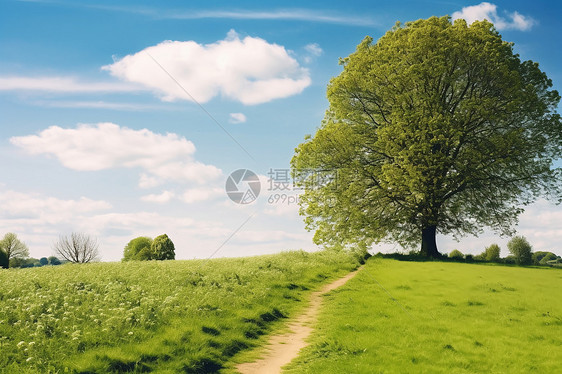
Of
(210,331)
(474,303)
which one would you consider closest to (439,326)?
(474,303)

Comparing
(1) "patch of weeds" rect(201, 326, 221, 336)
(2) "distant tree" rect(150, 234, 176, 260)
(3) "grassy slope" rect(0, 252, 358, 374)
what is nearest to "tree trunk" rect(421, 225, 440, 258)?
(3) "grassy slope" rect(0, 252, 358, 374)

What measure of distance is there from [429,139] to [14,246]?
68189mm

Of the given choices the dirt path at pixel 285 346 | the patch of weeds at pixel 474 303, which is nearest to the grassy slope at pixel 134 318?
the dirt path at pixel 285 346

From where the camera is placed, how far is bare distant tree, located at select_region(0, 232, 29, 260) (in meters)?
65.7

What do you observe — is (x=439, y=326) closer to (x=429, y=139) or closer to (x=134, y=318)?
(x=134, y=318)

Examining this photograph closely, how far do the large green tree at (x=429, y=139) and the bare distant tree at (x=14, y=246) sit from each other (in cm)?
5550

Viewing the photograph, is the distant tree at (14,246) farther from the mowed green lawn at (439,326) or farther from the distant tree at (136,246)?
the mowed green lawn at (439,326)

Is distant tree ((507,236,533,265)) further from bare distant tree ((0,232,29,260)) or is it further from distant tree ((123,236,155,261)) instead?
bare distant tree ((0,232,29,260))

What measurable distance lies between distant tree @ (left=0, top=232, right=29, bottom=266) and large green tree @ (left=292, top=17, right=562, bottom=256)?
55521 mm

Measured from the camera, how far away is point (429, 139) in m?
33.3

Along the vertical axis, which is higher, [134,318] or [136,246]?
[136,246]

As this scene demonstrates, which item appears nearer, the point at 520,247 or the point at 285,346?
the point at 285,346

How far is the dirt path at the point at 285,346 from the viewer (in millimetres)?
11547

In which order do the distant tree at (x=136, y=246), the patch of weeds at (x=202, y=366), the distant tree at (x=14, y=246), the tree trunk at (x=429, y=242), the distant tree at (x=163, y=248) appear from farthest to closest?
1. the distant tree at (x=14, y=246)
2. the distant tree at (x=136, y=246)
3. the distant tree at (x=163, y=248)
4. the tree trunk at (x=429, y=242)
5. the patch of weeds at (x=202, y=366)
